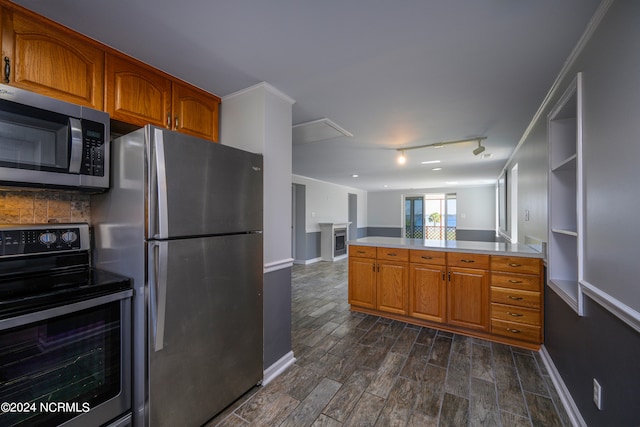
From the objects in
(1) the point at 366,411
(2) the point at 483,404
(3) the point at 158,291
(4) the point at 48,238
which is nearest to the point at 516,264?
(2) the point at 483,404

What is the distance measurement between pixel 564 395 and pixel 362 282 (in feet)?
6.55

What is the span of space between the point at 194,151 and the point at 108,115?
54 cm

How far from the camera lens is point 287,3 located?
4.11ft

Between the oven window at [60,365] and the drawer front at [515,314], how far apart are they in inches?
121

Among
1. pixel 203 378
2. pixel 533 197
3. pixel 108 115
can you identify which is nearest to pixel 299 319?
pixel 203 378

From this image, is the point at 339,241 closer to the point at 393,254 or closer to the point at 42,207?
the point at 393,254

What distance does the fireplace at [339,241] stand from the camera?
7180 mm

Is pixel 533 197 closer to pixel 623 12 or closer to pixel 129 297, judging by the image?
pixel 623 12

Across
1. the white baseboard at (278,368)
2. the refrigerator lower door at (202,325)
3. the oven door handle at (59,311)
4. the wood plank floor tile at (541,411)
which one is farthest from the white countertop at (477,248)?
the oven door handle at (59,311)

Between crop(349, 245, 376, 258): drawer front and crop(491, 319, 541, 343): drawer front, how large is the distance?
1.40m

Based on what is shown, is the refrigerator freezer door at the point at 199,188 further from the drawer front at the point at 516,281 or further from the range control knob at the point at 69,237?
the drawer front at the point at 516,281

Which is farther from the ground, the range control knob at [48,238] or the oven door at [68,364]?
the range control knob at [48,238]

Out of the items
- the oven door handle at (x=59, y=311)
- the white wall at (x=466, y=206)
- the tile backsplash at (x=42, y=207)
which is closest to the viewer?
the oven door handle at (x=59, y=311)

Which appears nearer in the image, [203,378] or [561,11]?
[561,11]
